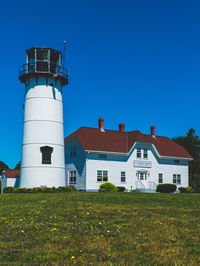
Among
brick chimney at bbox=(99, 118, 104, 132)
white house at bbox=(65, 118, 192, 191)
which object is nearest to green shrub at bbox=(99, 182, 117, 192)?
white house at bbox=(65, 118, 192, 191)

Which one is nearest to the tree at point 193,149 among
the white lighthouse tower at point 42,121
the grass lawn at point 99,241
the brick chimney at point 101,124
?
the brick chimney at point 101,124

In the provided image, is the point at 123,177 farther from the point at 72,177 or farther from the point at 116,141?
the point at 72,177

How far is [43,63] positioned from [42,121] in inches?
258

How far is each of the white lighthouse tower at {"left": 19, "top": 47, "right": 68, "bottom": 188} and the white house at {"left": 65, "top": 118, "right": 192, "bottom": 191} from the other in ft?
11.8

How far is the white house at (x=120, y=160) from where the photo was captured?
37938 millimetres

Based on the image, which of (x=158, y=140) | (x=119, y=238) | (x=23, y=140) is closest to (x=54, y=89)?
(x=23, y=140)

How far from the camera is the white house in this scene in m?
37.9

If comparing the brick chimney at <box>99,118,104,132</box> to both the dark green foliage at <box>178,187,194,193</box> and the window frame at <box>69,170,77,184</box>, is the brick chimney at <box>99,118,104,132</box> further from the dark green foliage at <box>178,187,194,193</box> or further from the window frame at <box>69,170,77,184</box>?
the dark green foliage at <box>178,187,194,193</box>

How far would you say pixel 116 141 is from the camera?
40.9 m

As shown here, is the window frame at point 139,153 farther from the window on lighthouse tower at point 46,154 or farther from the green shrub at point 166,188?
the window on lighthouse tower at point 46,154

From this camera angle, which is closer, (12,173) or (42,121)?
(42,121)

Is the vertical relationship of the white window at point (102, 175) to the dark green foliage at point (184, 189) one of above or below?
above

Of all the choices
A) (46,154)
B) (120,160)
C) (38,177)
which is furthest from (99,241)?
(120,160)

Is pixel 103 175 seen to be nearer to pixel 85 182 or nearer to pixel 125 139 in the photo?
pixel 85 182
